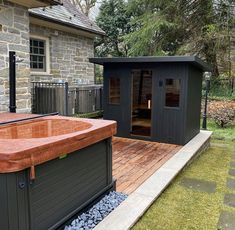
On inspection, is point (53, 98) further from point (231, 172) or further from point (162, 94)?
point (231, 172)

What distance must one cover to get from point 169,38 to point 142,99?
6050 millimetres

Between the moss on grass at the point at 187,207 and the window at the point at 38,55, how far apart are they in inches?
241

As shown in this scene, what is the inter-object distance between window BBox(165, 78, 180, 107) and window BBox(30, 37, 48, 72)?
453 cm

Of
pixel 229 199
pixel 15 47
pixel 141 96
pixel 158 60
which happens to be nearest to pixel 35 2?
pixel 15 47

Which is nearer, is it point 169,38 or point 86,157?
point 86,157

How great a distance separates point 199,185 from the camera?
4426 mm

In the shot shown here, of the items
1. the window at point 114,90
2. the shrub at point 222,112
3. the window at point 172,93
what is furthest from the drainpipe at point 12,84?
the shrub at point 222,112

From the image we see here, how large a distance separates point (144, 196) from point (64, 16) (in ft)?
25.3

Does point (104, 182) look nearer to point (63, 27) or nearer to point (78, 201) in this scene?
point (78, 201)

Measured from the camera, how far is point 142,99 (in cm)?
972

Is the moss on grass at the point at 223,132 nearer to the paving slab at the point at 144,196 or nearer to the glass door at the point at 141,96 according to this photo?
the glass door at the point at 141,96

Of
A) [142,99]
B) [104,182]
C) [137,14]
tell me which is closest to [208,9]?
[137,14]

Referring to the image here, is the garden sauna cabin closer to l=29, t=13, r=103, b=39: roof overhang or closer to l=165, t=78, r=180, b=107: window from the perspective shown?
l=165, t=78, r=180, b=107: window

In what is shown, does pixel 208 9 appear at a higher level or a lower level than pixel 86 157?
higher
